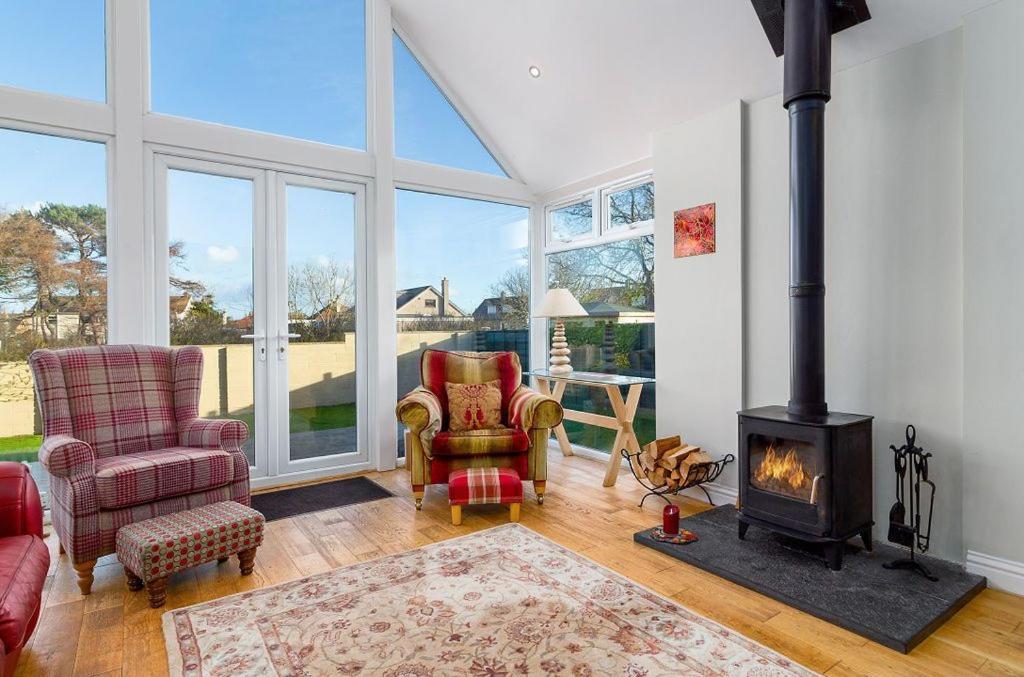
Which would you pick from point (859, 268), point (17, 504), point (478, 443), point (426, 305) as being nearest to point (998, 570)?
point (859, 268)

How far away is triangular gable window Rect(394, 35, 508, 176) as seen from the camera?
15.0 ft

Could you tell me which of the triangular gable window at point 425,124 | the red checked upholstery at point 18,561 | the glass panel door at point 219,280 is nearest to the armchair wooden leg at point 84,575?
the red checked upholstery at point 18,561

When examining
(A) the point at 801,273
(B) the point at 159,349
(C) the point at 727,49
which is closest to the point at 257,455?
(B) the point at 159,349

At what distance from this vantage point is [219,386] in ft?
12.8

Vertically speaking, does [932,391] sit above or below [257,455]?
above

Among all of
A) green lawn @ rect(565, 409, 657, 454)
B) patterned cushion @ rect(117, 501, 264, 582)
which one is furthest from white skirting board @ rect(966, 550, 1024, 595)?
patterned cushion @ rect(117, 501, 264, 582)

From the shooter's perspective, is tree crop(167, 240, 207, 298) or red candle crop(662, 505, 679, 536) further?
tree crop(167, 240, 207, 298)

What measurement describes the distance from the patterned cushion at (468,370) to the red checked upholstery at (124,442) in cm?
129

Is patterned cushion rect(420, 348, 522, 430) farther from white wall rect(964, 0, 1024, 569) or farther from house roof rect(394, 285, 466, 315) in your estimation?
white wall rect(964, 0, 1024, 569)

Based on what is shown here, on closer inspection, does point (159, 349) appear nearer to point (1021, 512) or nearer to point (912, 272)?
point (912, 272)

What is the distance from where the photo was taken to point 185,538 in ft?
7.57

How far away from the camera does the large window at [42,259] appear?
3258 mm

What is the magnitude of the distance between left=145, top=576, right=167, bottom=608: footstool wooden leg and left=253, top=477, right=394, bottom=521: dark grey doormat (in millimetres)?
1038

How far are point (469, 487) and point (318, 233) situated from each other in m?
2.27
